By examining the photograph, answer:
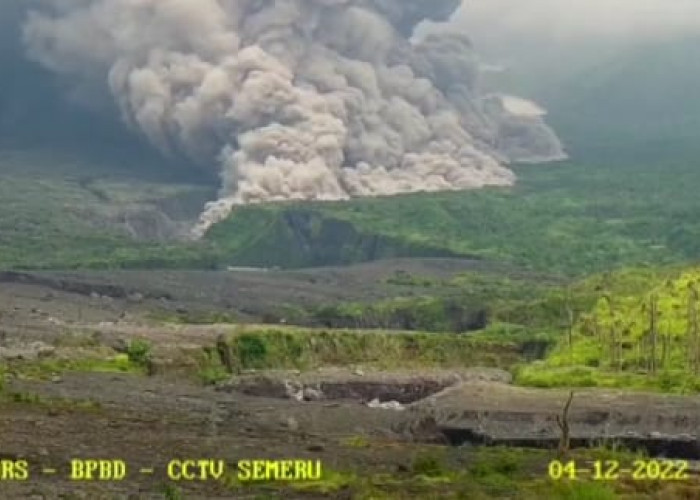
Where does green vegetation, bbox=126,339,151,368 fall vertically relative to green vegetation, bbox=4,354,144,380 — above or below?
above

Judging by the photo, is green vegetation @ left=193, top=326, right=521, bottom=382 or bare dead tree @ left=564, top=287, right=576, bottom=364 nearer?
bare dead tree @ left=564, top=287, right=576, bottom=364

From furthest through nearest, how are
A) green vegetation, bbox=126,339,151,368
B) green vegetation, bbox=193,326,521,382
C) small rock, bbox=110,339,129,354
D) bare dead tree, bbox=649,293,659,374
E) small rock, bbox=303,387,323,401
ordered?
green vegetation, bbox=193,326,521,382
small rock, bbox=110,339,129,354
green vegetation, bbox=126,339,151,368
small rock, bbox=303,387,323,401
bare dead tree, bbox=649,293,659,374

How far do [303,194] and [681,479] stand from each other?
136863 millimetres

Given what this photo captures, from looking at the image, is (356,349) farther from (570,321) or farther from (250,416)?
(250,416)

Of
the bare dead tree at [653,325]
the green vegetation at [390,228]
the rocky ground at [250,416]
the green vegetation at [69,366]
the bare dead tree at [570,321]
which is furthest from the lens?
the green vegetation at [390,228]

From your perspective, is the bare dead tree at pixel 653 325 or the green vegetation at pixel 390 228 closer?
the bare dead tree at pixel 653 325

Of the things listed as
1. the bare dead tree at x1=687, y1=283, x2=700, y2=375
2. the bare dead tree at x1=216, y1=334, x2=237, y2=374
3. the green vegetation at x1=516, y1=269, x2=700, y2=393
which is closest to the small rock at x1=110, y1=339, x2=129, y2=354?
the bare dead tree at x1=216, y1=334, x2=237, y2=374

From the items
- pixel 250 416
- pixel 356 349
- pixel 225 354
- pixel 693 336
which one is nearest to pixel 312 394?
pixel 225 354

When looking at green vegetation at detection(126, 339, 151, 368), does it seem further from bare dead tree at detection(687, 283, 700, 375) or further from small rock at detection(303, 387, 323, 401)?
bare dead tree at detection(687, 283, 700, 375)

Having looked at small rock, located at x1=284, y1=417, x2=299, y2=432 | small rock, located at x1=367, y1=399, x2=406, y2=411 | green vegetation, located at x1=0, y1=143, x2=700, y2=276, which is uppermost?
green vegetation, located at x1=0, y1=143, x2=700, y2=276

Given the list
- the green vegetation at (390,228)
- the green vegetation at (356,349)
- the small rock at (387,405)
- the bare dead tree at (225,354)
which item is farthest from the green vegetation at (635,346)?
the green vegetation at (390,228)

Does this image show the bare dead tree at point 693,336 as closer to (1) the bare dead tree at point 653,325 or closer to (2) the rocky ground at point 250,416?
(1) the bare dead tree at point 653,325

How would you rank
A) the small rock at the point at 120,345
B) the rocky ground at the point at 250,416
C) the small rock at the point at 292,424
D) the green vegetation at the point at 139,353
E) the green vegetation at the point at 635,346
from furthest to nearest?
1. the small rock at the point at 120,345
2. the green vegetation at the point at 139,353
3. the green vegetation at the point at 635,346
4. the small rock at the point at 292,424
5. the rocky ground at the point at 250,416

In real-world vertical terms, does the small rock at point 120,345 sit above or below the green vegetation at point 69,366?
above
